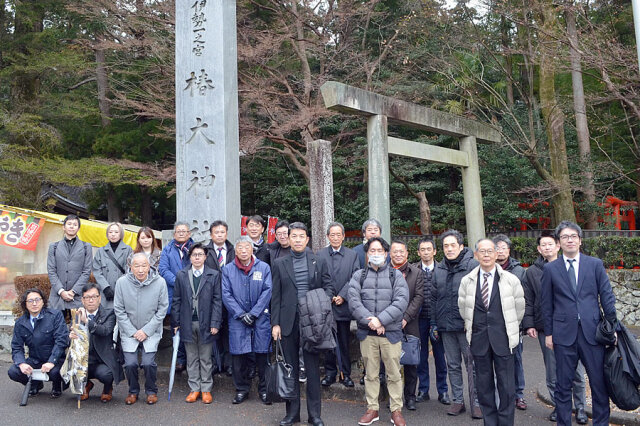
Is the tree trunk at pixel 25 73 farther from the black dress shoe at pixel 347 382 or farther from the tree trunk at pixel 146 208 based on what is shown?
the black dress shoe at pixel 347 382

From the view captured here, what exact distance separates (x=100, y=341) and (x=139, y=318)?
1.61 ft

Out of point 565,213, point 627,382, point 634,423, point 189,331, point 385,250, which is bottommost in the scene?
point 634,423

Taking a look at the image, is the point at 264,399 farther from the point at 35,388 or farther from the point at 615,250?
the point at 615,250

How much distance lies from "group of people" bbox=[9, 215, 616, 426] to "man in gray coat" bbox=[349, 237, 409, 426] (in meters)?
0.01

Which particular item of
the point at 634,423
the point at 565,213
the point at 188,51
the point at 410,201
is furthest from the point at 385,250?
the point at 410,201

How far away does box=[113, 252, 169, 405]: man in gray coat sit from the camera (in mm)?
5148

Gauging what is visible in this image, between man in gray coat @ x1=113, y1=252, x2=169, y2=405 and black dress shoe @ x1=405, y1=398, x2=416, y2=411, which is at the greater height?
man in gray coat @ x1=113, y1=252, x2=169, y2=405

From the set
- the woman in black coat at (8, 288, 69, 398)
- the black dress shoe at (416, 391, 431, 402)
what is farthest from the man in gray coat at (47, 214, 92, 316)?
the black dress shoe at (416, 391, 431, 402)

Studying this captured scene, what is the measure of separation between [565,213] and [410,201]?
4.74 meters

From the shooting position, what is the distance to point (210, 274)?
17.4 ft

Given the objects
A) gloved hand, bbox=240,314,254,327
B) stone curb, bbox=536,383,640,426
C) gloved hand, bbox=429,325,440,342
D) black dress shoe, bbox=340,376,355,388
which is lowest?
stone curb, bbox=536,383,640,426

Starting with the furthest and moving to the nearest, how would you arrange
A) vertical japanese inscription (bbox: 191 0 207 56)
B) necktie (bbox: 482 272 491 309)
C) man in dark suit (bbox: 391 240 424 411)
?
vertical japanese inscription (bbox: 191 0 207 56), man in dark suit (bbox: 391 240 424 411), necktie (bbox: 482 272 491 309)

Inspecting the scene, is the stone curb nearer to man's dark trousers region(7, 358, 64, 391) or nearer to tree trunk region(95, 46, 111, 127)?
man's dark trousers region(7, 358, 64, 391)

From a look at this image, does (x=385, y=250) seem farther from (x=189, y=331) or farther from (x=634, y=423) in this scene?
(x=634, y=423)
